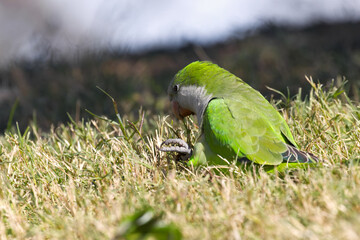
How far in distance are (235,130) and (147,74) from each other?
544 cm

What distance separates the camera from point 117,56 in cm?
777

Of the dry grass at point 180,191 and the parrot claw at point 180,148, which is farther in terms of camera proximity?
the parrot claw at point 180,148

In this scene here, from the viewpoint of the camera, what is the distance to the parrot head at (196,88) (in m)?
3.25

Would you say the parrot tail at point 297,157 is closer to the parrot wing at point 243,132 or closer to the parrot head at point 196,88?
the parrot wing at point 243,132

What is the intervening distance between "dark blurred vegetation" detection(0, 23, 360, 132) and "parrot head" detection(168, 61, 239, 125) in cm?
134

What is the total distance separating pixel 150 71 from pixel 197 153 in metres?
5.83

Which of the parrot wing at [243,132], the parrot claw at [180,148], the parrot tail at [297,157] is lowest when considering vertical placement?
the parrot claw at [180,148]

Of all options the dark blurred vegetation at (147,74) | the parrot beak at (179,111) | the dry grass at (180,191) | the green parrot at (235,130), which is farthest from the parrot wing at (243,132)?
the dark blurred vegetation at (147,74)

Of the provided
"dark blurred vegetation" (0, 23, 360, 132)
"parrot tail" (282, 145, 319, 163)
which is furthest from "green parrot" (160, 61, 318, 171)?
"dark blurred vegetation" (0, 23, 360, 132)

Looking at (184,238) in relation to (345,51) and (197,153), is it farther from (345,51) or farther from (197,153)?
(345,51)

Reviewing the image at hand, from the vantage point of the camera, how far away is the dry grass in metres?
1.97

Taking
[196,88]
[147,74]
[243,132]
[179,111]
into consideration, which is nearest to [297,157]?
[243,132]

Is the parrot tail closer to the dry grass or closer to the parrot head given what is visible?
the dry grass

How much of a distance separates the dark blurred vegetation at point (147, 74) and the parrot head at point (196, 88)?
1.34 meters
